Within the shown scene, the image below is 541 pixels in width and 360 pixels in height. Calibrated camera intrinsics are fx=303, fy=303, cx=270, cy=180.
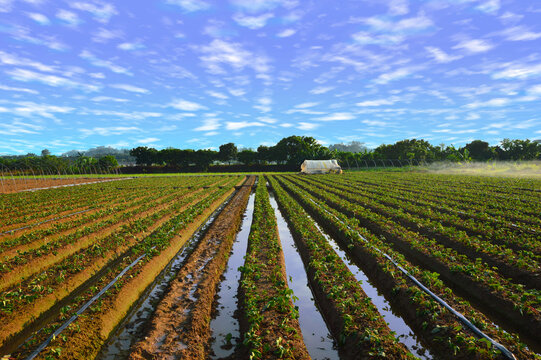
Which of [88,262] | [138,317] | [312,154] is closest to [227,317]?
[138,317]

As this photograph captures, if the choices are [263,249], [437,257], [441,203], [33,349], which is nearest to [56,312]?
[33,349]

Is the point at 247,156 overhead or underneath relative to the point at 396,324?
overhead

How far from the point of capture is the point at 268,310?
7.04 metres

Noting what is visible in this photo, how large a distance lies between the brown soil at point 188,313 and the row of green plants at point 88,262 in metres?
1.92

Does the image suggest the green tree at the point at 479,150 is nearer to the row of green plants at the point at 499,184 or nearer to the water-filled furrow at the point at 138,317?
the row of green plants at the point at 499,184

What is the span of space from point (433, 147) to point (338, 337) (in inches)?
4581

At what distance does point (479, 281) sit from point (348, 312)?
4233mm

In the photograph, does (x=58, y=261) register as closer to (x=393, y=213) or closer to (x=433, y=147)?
(x=393, y=213)

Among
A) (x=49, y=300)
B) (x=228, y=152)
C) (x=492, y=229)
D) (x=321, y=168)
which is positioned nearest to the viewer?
(x=49, y=300)

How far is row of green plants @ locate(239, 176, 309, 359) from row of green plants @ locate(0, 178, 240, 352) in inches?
161

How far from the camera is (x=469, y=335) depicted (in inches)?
232

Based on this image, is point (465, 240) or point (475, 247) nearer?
point (475, 247)

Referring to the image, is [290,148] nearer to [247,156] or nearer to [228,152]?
[247,156]

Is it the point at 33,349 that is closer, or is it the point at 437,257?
the point at 33,349
